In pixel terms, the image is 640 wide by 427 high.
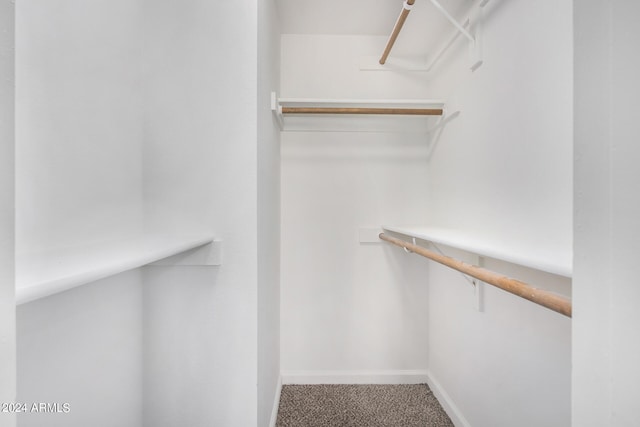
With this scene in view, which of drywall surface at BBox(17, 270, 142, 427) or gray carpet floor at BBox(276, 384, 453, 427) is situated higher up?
drywall surface at BBox(17, 270, 142, 427)

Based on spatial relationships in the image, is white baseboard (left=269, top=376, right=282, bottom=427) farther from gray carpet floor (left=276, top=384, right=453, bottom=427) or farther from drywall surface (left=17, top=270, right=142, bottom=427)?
drywall surface (left=17, top=270, right=142, bottom=427)

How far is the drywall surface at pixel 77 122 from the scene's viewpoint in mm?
624

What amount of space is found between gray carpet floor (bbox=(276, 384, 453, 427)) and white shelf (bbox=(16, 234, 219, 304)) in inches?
49.5

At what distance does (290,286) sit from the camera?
1.85m

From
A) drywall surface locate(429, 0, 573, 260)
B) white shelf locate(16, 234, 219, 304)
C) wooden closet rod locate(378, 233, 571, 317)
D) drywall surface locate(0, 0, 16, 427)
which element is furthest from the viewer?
drywall surface locate(429, 0, 573, 260)

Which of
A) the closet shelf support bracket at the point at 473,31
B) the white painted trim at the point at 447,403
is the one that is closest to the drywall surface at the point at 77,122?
the closet shelf support bracket at the point at 473,31

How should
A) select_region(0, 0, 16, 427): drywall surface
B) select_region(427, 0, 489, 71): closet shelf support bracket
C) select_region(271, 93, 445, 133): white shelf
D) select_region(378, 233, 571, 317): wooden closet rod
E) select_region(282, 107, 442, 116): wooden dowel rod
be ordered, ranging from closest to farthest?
select_region(0, 0, 16, 427): drywall surface < select_region(378, 233, 571, 317): wooden closet rod < select_region(427, 0, 489, 71): closet shelf support bracket < select_region(282, 107, 442, 116): wooden dowel rod < select_region(271, 93, 445, 133): white shelf

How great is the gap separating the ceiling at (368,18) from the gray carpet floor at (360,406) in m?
2.09

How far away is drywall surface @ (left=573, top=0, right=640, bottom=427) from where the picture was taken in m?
0.34

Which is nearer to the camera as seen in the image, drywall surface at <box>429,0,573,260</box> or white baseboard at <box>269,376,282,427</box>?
drywall surface at <box>429,0,573,260</box>

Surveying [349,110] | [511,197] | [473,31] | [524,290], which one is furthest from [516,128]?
[349,110]

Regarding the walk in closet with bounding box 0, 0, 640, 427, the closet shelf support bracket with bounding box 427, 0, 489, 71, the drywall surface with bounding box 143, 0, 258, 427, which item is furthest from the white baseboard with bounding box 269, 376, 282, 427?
the closet shelf support bracket with bounding box 427, 0, 489, 71

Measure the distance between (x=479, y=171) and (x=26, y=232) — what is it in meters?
1.55

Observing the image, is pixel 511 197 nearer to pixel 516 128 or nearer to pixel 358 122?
pixel 516 128
